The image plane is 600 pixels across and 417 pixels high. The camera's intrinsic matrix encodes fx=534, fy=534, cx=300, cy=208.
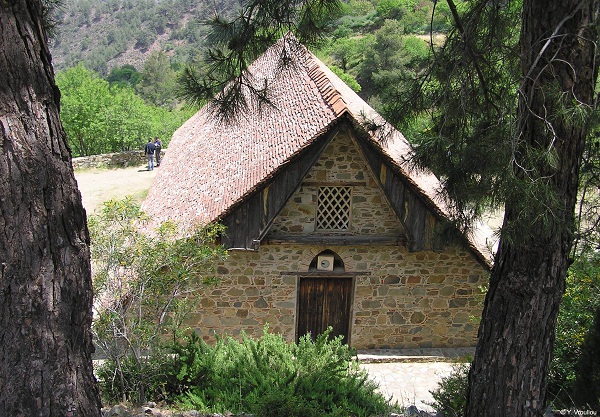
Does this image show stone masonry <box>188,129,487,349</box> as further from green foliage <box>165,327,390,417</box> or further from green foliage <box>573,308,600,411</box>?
green foliage <box>573,308,600,411</box>

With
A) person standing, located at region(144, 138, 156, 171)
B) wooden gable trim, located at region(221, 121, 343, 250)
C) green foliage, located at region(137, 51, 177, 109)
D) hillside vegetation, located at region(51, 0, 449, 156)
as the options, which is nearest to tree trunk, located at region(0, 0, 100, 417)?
hillside vegetation, located at region(51, 0, 449, 156)

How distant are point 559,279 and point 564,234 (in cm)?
44

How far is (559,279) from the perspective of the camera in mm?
4742

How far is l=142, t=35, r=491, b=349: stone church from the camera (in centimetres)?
917

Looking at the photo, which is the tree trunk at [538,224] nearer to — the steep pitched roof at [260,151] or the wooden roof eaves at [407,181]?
the steep pitched roof at [260,151]

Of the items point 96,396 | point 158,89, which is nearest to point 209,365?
point 96,396

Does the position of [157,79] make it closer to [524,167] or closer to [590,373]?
[590,373]

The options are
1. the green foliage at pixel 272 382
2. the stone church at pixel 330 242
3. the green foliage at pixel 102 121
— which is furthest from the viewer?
the green foliage at pixel 102 121

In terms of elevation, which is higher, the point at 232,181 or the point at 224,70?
the point at 224,70

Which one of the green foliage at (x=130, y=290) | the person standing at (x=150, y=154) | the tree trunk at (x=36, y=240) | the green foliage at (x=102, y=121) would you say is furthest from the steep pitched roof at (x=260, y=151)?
the green foliage at (x=102, y=121)

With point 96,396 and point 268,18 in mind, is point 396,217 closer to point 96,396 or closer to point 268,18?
point 268,18

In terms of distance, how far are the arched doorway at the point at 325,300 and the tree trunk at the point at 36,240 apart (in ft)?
22.0

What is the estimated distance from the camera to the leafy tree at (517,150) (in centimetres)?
421

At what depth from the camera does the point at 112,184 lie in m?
21.9
